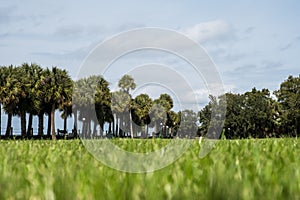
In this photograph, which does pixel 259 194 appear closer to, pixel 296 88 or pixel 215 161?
pixel 215 161

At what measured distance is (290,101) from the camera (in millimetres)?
77375

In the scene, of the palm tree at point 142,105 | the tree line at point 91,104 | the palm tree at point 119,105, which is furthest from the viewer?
the tree line at point 91,104

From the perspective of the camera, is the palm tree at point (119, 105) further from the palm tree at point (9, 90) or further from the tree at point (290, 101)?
the tree at point (290, 101)

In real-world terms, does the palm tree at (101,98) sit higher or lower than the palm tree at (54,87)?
→ lower

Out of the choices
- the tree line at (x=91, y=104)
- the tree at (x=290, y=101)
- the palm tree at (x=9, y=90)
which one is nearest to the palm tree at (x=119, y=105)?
the tree line at (x=91, y=104)

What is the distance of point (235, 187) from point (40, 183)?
4.11 ft

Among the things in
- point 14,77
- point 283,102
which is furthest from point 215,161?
point 283,102

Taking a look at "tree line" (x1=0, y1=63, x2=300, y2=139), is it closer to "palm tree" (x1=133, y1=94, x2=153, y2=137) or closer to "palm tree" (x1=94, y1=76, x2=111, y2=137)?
"palm tree" (x1=133, y1=94, x2=153, y2=137)

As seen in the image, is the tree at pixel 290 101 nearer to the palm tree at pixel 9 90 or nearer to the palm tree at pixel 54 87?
the palm tree at pixel 54 87

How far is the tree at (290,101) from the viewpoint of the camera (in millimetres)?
75875

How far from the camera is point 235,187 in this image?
2.36m

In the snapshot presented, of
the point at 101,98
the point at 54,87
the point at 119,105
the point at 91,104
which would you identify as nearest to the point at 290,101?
the point at 54,87

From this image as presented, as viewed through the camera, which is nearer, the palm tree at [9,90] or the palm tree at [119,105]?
the palm tree at [119,105]

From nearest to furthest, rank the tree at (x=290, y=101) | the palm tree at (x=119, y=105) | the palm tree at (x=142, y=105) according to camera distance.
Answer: the palm tree at (x=119, y=105) → the palm tree at (x=142, y=105) → the tree at (x=290, y=101)
